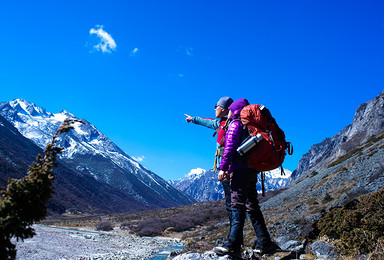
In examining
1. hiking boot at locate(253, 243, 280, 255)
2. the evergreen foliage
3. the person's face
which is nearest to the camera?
the evergreen foliage

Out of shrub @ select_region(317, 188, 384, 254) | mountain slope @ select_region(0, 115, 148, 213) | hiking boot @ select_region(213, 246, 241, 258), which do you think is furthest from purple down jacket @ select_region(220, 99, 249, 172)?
mountain slope @ select_region(0, 115, 148, 213)

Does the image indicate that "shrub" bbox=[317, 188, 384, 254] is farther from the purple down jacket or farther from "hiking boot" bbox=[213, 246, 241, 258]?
the purple down jacket

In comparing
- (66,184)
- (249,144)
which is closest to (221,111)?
(249,144)

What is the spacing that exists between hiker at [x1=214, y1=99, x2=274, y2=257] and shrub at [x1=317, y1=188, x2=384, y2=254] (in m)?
1.61

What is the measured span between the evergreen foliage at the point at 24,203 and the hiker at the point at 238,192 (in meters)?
2.39

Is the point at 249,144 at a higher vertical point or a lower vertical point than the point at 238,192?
higher

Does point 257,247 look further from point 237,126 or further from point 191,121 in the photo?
Answer: point 191,121

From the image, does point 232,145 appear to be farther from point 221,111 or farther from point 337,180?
point 337,180

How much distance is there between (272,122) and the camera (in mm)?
4094

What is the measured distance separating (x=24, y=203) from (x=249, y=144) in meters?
2.89

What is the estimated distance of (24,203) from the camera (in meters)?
2.26

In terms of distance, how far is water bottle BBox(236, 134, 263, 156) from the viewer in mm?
3771

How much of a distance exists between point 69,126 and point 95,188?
507 ft

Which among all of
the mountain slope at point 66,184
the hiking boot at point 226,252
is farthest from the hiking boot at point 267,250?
the mountain slope at point 66,184
